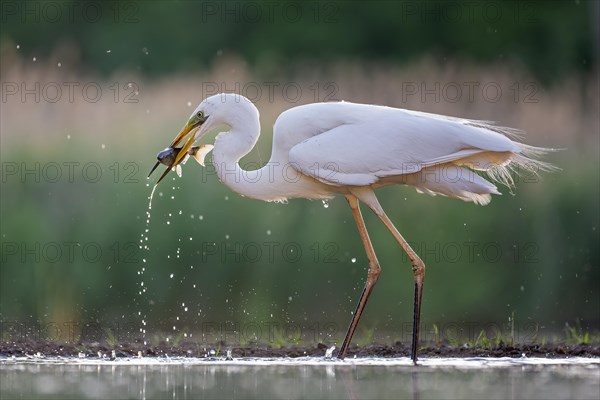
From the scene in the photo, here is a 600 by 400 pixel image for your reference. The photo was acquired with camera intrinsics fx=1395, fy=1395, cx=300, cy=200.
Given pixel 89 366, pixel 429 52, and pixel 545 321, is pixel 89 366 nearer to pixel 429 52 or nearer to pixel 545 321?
pixel 545 321

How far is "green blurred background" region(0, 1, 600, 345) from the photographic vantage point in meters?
9.79

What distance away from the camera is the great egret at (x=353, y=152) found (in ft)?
27.6

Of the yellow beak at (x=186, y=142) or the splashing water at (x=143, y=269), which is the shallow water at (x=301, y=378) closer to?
the yellow beak at (x=186, y=142)

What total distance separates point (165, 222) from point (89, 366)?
2.99 m

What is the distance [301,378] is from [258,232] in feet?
12.2

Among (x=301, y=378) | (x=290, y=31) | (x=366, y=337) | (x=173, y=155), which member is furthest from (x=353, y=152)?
(x=290, y=31)

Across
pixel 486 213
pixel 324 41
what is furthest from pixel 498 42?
pixel 486 213

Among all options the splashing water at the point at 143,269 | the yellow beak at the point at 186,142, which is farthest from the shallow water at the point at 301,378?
the splashing water at the point at 143,269

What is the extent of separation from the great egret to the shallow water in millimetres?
640

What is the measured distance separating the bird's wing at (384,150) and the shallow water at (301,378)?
1.13 metres

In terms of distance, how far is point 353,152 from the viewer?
8406 millimetres

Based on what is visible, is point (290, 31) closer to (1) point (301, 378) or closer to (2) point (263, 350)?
(2) point (263, 350)

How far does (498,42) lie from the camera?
18281 mm

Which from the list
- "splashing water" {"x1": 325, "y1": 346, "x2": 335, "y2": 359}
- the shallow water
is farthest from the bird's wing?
the shallow water
